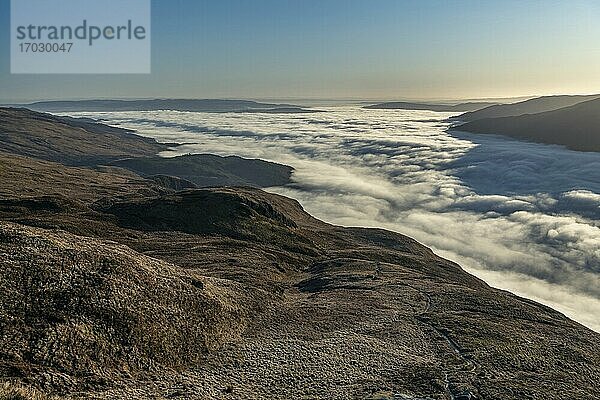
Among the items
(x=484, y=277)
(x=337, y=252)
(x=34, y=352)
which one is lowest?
(x=484, y=277)

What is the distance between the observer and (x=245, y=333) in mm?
52438

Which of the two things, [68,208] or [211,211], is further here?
[211,211]

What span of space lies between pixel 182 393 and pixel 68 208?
3081 inches

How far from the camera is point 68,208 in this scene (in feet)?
337

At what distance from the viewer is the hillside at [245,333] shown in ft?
127

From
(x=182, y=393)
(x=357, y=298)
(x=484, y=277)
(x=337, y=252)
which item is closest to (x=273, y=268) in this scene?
(x=357, y=298)

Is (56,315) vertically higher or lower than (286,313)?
higher

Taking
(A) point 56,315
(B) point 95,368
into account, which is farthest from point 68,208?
(B) point 95,368

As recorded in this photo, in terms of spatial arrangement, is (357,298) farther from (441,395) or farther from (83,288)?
(83,288)

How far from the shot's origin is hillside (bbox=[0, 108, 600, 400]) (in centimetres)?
3869

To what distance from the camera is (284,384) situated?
134 feet

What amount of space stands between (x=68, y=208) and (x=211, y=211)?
100ft

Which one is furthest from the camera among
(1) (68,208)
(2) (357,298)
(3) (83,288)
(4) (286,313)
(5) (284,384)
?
(1) (68,208)

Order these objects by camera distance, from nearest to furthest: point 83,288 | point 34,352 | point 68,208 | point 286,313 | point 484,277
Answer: point 34,352 < point 83,288 < point 286,313 < point 68,208 < point 484,277
